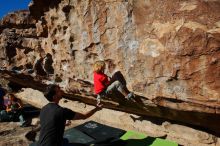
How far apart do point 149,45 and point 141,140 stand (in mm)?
2258

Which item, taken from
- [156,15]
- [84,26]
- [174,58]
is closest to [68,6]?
[84,26]

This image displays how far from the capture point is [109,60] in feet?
25.4

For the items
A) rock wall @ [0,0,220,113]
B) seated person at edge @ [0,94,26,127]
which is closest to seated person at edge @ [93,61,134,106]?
rock wall @ [0,0,220,113]

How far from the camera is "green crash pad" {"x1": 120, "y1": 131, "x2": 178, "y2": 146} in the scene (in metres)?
6.70

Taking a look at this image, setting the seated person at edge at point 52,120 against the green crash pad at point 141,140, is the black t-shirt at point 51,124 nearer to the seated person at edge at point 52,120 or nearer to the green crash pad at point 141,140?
the seated person at edge at point 52,120

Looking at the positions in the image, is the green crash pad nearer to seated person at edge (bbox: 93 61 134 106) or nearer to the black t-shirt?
seated person at edge (bbox: 93 61 134 106)

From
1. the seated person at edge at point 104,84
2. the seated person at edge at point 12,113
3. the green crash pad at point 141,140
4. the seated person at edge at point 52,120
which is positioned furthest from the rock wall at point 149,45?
the seated person at edge at point 12,113

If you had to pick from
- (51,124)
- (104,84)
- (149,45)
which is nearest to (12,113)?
(104,84)

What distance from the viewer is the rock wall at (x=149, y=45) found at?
5508 mm

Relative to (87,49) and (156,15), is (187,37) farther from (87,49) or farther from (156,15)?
(87,49)

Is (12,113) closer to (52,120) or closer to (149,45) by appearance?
(52,120)

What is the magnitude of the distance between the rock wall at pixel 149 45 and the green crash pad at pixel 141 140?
0.87m

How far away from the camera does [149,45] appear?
20.8 ft

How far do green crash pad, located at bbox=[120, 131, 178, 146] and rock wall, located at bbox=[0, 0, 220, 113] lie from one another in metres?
0.87
